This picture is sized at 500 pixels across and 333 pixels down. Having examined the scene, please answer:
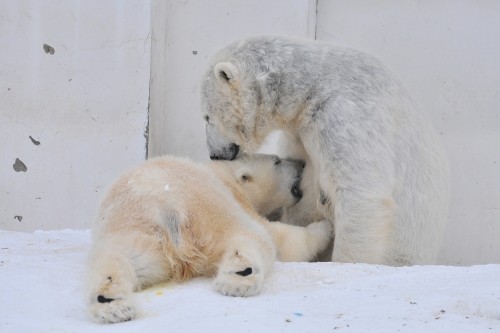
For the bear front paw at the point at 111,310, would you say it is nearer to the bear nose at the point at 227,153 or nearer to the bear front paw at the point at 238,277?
the bear front paw at the point at 238,277

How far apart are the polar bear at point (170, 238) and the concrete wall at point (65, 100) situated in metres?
2.43

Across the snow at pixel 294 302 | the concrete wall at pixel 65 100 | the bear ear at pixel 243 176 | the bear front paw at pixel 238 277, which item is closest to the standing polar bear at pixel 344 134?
the bear ear at pixel 243 176

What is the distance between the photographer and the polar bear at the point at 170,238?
3527 mm

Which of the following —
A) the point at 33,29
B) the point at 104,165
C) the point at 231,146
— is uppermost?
the point at 33,29

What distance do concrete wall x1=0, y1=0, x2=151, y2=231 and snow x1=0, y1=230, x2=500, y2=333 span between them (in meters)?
2.28

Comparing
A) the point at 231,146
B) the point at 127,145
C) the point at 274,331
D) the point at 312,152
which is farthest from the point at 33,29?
the point at 274,331

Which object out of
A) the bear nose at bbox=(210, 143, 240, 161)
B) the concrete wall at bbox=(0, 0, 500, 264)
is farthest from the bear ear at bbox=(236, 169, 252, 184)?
the concrete wall at bbox=(0, 0, 500, 264)

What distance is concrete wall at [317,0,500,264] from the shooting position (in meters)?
6.64

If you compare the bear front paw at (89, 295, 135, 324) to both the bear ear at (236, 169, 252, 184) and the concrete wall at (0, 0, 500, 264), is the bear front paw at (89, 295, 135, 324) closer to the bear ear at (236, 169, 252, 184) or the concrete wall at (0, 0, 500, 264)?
the bear ear at (236, 169, 252, 184)

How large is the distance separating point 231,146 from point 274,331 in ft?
7.89

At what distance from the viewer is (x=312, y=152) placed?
484 cm

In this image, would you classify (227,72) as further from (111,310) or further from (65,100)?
(111,310)

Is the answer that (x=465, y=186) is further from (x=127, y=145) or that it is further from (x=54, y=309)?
(x=54, y=309)

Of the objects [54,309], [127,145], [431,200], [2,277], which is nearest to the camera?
[54,309]
